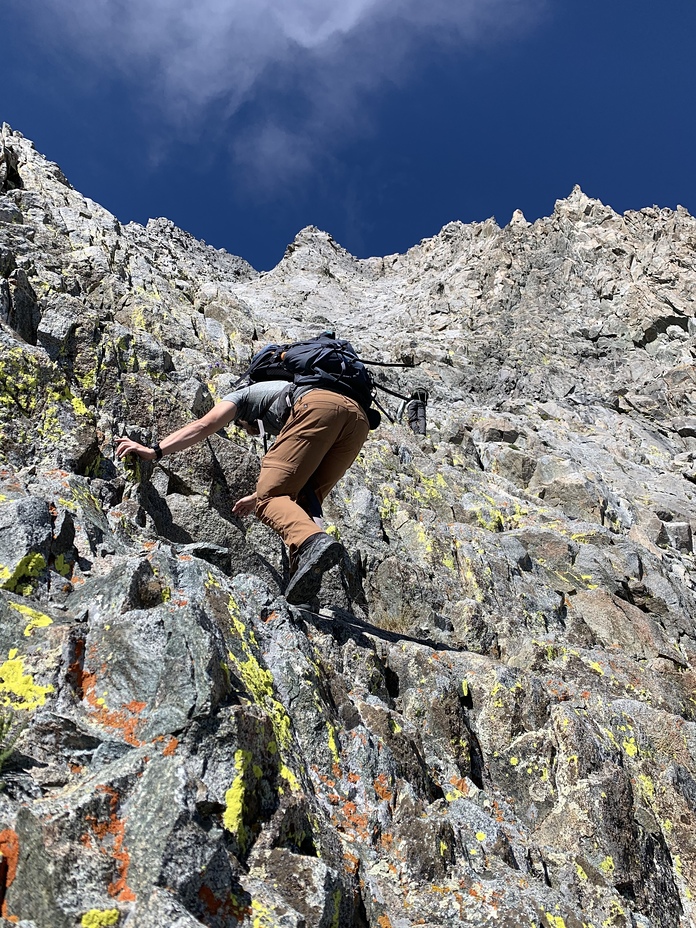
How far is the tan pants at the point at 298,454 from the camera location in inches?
306

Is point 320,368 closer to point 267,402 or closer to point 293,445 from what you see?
point 267,402

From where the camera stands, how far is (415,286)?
59250 millimetres

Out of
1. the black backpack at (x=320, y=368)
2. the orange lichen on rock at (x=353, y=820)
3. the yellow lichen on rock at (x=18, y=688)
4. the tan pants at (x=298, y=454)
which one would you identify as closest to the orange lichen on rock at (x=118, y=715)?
the yellow lichen on rock at (x=18, y=688)

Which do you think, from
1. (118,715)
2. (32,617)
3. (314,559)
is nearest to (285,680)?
(314,559)

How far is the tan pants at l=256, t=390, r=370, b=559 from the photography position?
306 inches

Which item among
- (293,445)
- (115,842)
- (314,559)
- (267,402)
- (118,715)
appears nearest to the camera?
(115,842)

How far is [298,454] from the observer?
791 centimetres

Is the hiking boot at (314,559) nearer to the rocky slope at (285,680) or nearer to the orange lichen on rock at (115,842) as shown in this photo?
the rocky slope at (285,680)

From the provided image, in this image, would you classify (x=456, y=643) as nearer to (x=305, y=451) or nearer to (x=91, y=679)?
(x=305, y=451)

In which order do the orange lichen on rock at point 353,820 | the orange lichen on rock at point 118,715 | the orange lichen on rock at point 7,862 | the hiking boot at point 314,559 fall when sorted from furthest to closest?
the hiking boot at point 314,559, the orange lichen on rock at point 353,820, the orange lichen on rock at point 118,715, the orange lichen on rock at point 7,862

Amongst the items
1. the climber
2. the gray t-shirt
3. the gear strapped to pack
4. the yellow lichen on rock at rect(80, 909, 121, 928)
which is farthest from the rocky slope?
the gear strapped to pack

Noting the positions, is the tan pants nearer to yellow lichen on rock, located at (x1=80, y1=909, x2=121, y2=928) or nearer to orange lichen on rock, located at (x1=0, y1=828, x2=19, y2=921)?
orange lichen on rock, located at (x1=0, y1=828, x2=19, y2=921)

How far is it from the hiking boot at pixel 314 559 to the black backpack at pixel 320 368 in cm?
194

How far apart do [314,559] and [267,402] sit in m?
2.14
